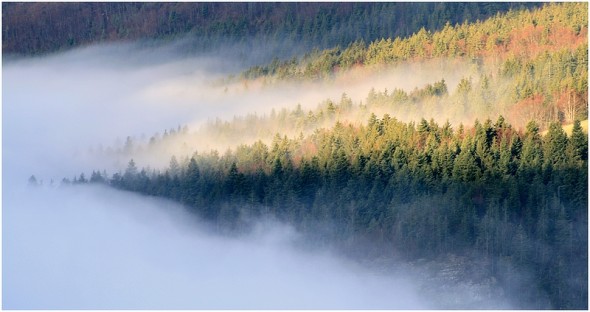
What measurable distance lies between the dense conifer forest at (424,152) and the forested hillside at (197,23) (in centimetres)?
46

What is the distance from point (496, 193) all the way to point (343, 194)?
35.5 feet

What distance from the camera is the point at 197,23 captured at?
420 ft

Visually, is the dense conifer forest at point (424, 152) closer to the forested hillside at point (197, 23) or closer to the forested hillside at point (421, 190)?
the forested hillside at point (421, 190)

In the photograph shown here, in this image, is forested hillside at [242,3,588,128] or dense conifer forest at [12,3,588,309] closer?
dense conifer forest at [12,3,588,309]

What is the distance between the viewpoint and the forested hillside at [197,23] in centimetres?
12225

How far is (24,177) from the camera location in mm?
110312

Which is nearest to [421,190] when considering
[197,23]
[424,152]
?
[424,152]

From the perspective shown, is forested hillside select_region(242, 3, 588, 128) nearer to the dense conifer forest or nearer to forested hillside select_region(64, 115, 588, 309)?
the dense conifer forest

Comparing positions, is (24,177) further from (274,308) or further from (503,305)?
(503,305)

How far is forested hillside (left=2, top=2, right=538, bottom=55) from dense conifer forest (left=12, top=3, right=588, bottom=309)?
0.46 meters

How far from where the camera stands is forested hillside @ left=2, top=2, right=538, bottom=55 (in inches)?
4813

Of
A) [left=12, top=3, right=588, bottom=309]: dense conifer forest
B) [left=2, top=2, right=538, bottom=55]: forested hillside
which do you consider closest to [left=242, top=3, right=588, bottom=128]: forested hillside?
[left=12, top=3, right=588, bottom=309]: dense conifer forest

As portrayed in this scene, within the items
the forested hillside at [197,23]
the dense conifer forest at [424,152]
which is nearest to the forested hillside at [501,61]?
the dense conifer forest at [424,152]

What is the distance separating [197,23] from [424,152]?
1553 inches
